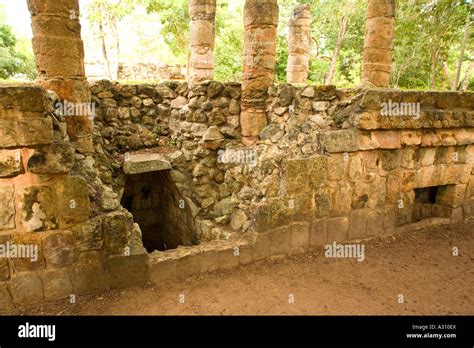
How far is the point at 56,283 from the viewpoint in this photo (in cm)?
359

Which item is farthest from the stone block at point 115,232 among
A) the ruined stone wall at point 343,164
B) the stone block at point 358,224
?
the stone block at point 358,224

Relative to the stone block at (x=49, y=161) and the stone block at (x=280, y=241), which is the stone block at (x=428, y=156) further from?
the stone block at (x=49, y=161)

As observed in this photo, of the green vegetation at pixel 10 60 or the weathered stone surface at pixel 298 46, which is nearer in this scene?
the weathered stone surface at pixel 298 46

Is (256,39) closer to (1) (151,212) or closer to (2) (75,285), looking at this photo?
(1) (151,212)

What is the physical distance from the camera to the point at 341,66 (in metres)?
16.8

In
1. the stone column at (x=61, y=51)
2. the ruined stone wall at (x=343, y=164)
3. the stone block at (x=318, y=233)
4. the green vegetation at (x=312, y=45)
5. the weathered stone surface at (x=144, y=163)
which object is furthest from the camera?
the green vegetation at (x=312, y=45)

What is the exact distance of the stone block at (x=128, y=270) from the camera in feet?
12.6

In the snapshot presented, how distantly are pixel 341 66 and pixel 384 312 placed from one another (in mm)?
15214

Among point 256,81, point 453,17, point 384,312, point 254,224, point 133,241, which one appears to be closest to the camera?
point 384,312

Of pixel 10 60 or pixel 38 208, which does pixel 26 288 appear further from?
pixel 10 60

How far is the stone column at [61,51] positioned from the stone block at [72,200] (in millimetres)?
2383

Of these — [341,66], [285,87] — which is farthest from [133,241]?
[341,66]

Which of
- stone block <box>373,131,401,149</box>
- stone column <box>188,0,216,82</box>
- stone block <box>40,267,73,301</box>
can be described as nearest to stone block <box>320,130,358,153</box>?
stone block <box>373,131,401,149</box>

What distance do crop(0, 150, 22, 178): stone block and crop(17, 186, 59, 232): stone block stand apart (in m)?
0.19
